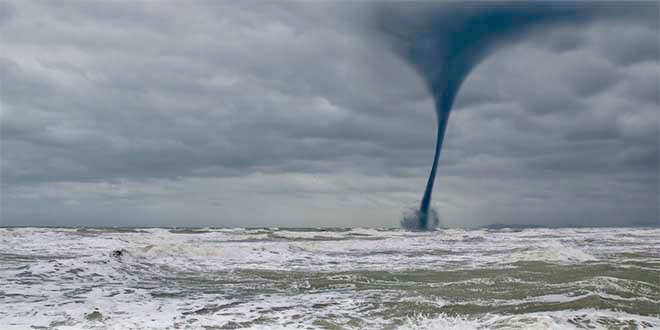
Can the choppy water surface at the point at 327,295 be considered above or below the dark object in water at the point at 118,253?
below

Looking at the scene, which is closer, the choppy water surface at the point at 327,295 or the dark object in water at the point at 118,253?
the choppy water surface at the point at 327,295

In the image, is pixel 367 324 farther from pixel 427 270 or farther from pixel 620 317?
pixel 427 270

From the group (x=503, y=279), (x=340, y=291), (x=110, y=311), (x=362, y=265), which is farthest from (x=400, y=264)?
(x=110, y=311)

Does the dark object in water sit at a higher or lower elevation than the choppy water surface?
higher

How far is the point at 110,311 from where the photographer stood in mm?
12438

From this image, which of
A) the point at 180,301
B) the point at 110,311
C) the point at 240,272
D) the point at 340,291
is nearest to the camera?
the point at 110,311

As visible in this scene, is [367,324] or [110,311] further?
[110,311]

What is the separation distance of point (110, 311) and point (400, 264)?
1565 centimetres

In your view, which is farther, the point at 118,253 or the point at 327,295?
the point at 118,253

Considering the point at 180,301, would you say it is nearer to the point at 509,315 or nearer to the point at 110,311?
the point at 110,311

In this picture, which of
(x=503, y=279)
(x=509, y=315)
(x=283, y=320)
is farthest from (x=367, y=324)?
(x=503, y=279)

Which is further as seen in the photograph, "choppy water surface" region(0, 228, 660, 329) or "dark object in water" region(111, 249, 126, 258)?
"dark object in water" region(111, 249, 126, 258)

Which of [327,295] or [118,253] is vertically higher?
[118,253]

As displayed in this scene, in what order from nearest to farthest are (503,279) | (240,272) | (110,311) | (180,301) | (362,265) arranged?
1. (110,311)
2. (180,301)
3. (503,279)
4. (240,272)
5. (362,265)
